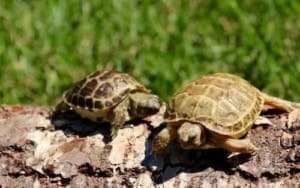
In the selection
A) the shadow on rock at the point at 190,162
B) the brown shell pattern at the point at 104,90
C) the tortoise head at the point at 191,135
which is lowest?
the shadow on rock at the point at 190,162

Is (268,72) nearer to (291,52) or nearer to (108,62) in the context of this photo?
(291,52)

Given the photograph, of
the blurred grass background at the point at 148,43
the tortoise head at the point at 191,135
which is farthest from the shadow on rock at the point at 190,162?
the blurred grass background at the point at 148,43

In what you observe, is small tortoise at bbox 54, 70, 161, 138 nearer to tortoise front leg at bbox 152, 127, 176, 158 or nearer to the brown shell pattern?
the brown shell pattern

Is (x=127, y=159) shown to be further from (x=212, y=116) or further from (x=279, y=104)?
(x=279, y=104)

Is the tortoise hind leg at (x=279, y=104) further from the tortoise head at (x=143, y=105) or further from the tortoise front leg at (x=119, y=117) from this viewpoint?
the tortoise front leg at (x=119, y=117)

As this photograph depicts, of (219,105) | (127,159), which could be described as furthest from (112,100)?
(219,105)

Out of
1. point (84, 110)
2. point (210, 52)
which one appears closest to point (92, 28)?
point (210, 52)
